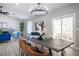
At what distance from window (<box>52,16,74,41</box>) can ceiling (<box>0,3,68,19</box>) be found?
34 centimetres

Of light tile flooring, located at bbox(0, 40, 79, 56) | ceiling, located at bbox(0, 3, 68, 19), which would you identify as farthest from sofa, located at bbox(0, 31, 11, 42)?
ceiling, located at bbox(0, 3, 68, 19)

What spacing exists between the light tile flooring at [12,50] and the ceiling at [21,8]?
2.10ft

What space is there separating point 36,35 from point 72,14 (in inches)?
37.8

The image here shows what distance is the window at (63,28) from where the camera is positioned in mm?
2359

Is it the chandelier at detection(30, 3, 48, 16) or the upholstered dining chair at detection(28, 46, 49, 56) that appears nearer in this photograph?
the upholstered dining chair at detection(28, 46, 49, 56)

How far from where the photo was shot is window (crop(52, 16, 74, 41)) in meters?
2.36

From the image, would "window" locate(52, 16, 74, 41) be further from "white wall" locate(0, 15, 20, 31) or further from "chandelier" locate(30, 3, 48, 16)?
"white wall" locate(0, 15, 20, 31)

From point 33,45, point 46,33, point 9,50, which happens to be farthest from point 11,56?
point 46,33

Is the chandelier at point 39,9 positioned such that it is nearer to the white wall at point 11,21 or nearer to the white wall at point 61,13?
the white wall at point 61,13

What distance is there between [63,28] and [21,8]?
43.8 inches

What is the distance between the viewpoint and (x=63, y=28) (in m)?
2.45

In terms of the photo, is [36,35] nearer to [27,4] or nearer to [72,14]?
[27,4]

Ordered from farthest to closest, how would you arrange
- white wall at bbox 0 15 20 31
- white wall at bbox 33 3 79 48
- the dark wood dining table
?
white wall at bbox 0 15 20 31, white wall at bbox 33 3 79 48, the dark wood dining table

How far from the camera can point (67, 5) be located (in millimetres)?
2305
